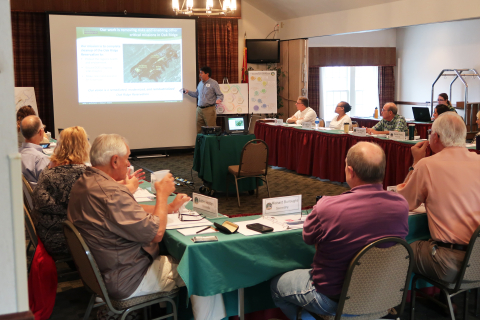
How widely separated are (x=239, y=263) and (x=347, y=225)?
59 centimetres

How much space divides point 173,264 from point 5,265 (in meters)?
1.33

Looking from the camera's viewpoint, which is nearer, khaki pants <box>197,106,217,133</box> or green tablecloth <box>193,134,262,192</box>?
green tablecloth <box>193,134,262,192</box>

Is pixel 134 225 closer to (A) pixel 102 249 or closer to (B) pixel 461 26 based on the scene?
(A) pixel 102 249

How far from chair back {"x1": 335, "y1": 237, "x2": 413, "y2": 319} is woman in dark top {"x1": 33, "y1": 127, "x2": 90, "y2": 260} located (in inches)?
66.9

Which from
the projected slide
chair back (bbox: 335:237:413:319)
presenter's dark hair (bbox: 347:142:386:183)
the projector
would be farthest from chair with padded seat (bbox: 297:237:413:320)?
the projected slide

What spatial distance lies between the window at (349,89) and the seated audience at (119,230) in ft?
31.6

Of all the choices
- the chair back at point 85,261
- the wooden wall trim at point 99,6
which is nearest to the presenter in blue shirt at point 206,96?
the wooden wall trim at point 99,6

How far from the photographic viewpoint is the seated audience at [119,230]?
206 cm

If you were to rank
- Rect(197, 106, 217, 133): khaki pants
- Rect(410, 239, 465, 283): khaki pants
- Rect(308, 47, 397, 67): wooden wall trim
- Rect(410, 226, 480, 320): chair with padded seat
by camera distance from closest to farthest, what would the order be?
→ Rect(410, 226, 480, 320): chair with padded seat
Rect(410, 239, 465, 283): khaki pants
Rect(197, 106, 217, 133): khaki pants
Rect(308, 47, 397, 67): wooden wall trim

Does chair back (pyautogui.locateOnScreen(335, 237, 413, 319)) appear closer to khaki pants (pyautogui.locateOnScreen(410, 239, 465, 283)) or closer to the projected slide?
khaki pants (pyautogui.locateOnScreen(410, 239, 465, 283))

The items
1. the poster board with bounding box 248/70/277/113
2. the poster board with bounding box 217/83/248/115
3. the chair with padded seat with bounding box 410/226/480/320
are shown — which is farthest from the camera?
the poster board with bounding box 248/70/277/113

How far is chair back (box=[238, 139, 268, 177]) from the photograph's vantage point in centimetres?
523

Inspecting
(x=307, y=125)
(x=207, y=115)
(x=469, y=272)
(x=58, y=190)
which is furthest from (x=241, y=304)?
(x=207, y=115)

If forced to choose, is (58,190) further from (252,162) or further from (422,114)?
(422,114)
